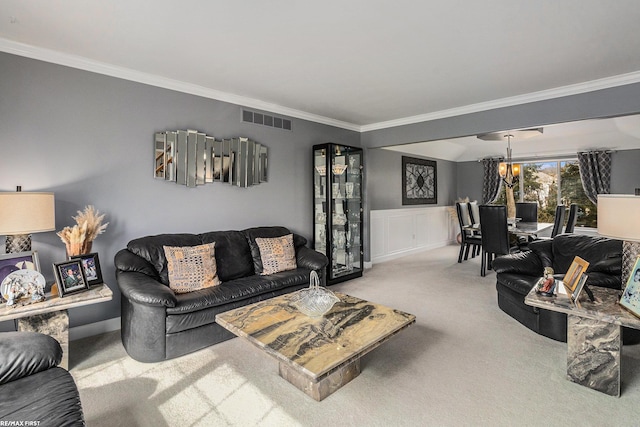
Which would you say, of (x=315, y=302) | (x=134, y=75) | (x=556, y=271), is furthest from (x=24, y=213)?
(x=556, y=271)

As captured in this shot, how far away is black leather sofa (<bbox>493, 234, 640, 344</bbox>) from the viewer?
113 inches

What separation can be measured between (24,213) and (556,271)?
Result: 489cm

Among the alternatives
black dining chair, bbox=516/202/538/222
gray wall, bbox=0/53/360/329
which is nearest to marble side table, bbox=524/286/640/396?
gray wall, bbox=0/53/360/329

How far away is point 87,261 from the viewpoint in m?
2.61

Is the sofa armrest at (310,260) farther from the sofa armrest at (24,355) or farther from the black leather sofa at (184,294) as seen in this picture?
the sofa armrest at (24,355)

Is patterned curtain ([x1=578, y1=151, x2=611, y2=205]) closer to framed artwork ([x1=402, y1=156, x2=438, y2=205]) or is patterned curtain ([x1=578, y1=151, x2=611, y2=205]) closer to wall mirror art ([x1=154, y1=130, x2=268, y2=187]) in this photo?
framed artwork ([x1=402, y1=156, x2=438, y2=205])

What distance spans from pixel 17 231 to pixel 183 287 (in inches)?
49.1

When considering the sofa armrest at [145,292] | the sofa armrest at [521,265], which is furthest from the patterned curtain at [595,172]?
the sofa armrest at [145,292]

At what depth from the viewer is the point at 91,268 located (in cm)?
263

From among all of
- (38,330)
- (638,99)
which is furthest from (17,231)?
(638,99)

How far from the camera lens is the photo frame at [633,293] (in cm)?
204

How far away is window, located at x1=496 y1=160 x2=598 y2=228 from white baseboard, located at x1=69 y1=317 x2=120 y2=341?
27.0ft

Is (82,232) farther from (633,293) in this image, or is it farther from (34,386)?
(633,293)

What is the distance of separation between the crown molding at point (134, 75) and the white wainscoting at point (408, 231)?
2.76 meters
